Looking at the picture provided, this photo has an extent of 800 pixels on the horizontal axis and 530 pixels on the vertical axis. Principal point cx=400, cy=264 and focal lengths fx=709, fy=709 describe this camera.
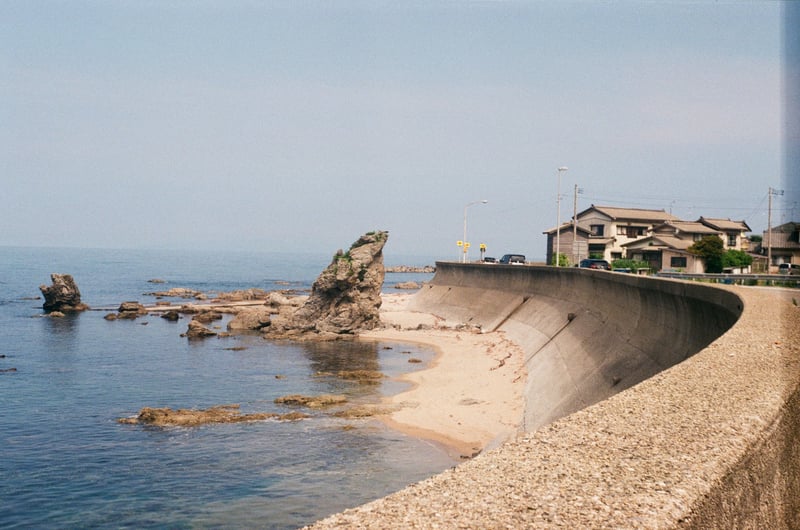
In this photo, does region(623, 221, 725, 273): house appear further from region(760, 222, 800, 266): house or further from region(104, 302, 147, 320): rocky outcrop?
region(104, 302, 147, 320): rocky outcrop

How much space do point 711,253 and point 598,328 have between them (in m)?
42.7

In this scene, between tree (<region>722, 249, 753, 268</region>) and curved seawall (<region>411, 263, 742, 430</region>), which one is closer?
curved seawall (<region>411, 263, 742, 430</region>)

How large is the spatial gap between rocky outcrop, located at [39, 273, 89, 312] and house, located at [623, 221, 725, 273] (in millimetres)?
66304

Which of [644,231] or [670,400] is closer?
[670,400]

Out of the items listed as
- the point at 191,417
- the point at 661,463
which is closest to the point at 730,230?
the point at 191,417

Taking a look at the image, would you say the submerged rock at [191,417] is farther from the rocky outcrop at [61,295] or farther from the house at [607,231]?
the house at [607,231]

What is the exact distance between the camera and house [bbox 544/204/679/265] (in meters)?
89.4

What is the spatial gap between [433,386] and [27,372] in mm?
25053

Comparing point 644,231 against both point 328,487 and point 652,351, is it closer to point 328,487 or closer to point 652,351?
point 652,351

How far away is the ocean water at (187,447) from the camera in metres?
20.2

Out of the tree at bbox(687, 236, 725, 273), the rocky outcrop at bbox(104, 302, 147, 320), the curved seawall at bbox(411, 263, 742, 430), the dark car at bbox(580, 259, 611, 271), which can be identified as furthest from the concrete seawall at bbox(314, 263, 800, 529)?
the rocky outcrop at bbox(104, 302, 147, 320)

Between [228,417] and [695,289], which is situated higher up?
[695,289]

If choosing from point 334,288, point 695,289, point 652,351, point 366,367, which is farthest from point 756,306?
point 334,288

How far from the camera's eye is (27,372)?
43250 millimetres
